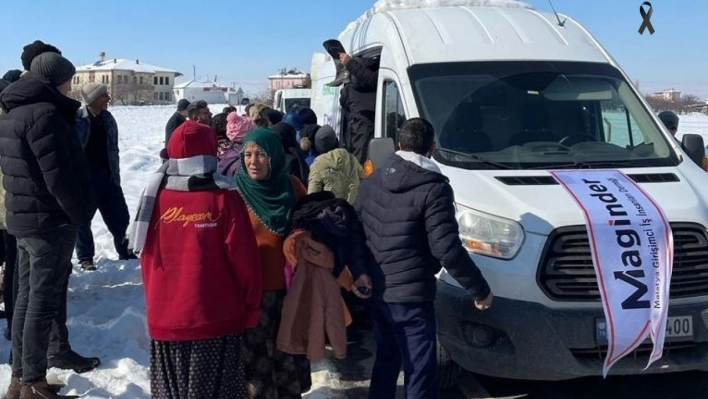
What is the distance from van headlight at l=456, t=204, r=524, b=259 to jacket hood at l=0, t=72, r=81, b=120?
2.40 m

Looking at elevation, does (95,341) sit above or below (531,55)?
below

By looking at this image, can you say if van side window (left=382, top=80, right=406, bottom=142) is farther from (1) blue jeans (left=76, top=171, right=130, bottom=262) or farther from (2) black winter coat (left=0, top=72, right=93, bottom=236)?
(1) blue jeans (left=76, top=171, right=130, bottom=262)

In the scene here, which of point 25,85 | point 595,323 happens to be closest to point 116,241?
point 25,85

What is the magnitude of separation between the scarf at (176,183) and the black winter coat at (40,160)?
2.59ft

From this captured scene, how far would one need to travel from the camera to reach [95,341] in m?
5.20

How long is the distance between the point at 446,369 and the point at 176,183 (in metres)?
2.16

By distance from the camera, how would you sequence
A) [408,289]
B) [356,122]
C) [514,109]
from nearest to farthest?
[408,289] < [514,109] < [356,122]

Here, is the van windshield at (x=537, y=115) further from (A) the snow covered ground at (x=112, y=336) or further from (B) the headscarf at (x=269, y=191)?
(A) the snow covered ground at (x=112, y=336)

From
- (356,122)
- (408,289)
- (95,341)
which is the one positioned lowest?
(95,341)

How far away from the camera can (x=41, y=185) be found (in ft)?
13.1

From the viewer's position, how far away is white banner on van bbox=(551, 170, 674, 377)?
3.80m

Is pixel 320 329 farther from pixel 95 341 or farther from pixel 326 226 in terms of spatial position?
pixel 95 341

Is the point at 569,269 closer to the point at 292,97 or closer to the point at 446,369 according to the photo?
the point at 446,369

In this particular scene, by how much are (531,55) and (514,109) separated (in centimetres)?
55
